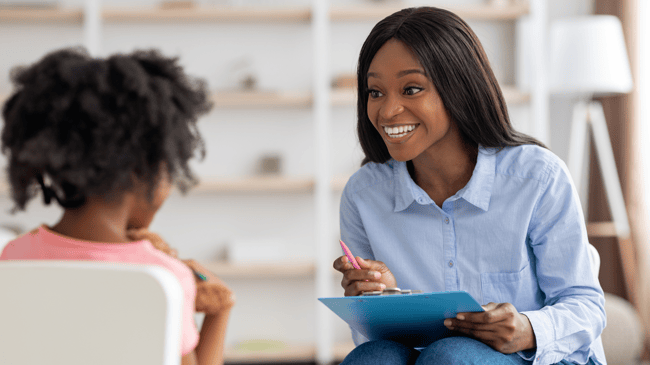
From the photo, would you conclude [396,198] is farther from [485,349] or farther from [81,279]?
[81,279]

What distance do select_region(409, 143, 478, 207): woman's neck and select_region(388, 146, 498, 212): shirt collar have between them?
45 millimetres

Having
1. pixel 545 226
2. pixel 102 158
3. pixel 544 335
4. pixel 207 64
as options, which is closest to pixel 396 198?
pixel 545 226

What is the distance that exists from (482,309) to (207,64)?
8.60 ft

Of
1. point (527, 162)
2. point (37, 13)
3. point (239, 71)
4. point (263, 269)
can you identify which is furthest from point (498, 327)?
point (37, 13)

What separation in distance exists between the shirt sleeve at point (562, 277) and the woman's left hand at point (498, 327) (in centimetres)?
3

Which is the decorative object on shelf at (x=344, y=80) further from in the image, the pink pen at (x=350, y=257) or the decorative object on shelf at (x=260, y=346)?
the pink pen at (x=350, y=257)

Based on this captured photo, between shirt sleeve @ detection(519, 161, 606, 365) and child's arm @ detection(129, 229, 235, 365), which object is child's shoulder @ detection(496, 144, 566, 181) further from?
child's arm @ detection(129, 229, 235, 365)

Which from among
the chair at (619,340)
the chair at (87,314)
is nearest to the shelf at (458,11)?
the chair at (619,340)

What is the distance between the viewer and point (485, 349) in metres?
0.99

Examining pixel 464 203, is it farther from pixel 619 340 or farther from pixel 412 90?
pixel 619 340

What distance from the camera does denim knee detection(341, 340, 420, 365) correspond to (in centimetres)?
104

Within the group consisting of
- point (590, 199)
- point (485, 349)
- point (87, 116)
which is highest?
point (87, 116)

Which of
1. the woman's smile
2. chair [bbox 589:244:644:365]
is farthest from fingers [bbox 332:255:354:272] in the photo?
chair [bbox 589:244:644:365]

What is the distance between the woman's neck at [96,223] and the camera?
85 centimetres
